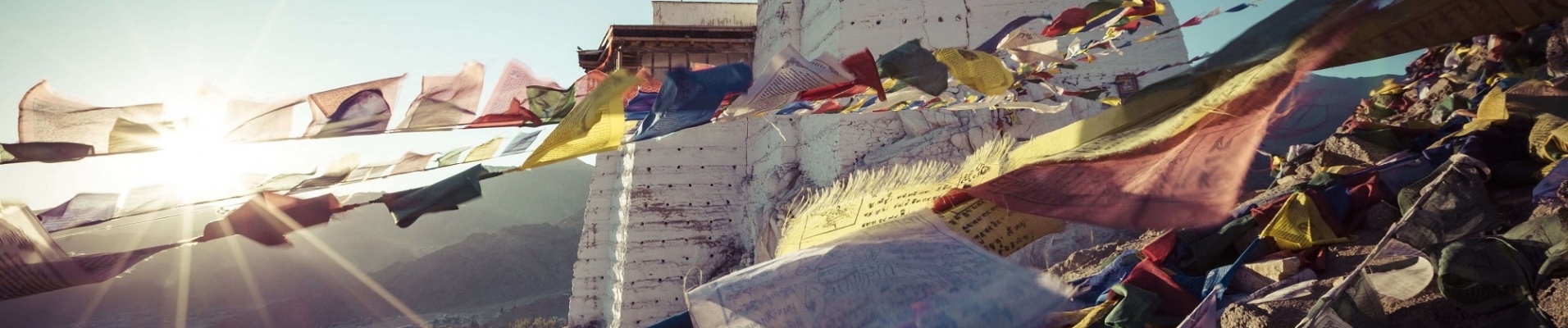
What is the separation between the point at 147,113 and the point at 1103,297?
3551 millimetres

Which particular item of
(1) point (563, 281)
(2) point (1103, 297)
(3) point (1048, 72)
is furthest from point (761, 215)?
(1) point (563, 281)

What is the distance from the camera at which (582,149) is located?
271 centimetres

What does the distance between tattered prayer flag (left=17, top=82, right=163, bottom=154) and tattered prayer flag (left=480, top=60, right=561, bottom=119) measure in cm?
107

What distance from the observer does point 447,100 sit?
2.94 m

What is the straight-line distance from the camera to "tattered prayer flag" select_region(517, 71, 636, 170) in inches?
105

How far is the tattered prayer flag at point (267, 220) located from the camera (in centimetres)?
252

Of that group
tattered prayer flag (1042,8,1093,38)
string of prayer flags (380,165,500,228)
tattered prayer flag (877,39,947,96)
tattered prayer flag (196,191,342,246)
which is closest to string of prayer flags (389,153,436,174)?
string of prayer flags (380,165,500,228)

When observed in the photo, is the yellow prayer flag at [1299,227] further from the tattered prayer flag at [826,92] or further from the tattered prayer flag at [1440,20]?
the tattered prayer flag at [826,92]

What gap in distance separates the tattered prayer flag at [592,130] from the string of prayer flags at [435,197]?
0.60 ft

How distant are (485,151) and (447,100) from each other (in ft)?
0.83

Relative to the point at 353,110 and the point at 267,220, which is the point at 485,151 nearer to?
the point at 353,110

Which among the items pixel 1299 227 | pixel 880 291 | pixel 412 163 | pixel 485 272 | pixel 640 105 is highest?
pixel 640 105

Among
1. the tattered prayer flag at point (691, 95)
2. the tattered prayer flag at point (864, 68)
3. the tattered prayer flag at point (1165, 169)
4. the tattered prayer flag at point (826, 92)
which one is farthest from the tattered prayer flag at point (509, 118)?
the tattered prayer flag at point (1165, 169)

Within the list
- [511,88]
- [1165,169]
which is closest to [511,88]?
[511,88]
